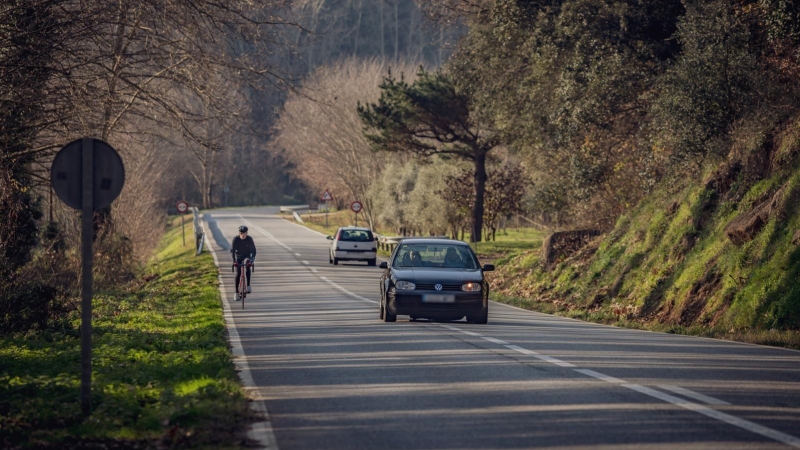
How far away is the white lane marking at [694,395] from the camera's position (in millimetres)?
9078

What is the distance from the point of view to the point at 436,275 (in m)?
18.2

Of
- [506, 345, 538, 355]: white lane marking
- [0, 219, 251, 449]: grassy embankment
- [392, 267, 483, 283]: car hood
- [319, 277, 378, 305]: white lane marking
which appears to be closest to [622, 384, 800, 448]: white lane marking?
[506, 345, 538, 355]: white lane marking

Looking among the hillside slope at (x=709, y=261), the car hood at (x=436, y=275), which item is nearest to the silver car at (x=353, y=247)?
the hillside slope at (x=709, y=261)

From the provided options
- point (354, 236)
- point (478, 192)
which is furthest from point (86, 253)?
point (478, 192)

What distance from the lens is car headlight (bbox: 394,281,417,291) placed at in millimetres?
17984

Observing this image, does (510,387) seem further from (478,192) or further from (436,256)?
(478,192)

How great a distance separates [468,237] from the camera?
63.2 metres

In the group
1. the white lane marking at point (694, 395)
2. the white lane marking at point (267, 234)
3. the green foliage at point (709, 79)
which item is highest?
the green foliage at point (709, 79)

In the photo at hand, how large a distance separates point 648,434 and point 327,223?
80.5m

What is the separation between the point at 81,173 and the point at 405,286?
31.1ft

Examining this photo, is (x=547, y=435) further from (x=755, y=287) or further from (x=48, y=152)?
(x=48, y=152)

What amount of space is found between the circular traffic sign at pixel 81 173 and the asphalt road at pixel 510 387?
2.40 metres

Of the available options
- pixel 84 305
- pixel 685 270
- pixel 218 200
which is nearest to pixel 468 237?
pixel 685 270

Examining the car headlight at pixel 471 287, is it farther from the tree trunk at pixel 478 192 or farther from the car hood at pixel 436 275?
the tree trunk at pixel 478 192
